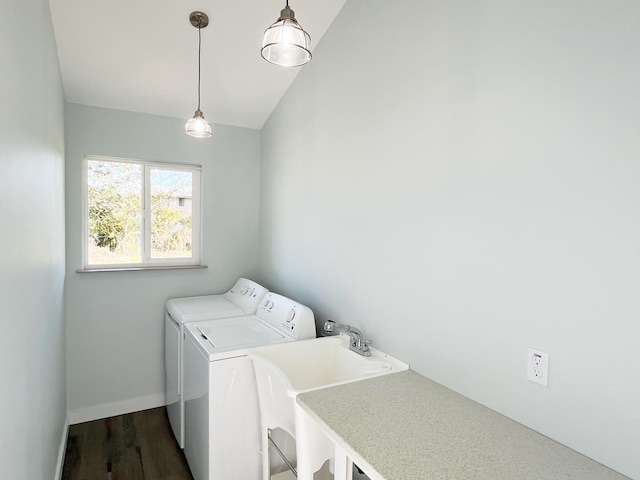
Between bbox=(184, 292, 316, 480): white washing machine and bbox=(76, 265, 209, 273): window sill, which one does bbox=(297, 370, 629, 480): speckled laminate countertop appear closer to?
bbox=(184, 292, 316, 480): white washing machine

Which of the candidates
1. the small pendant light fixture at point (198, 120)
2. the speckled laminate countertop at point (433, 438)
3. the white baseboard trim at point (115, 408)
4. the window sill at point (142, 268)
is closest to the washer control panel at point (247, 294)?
the window sill at point (142, 268)

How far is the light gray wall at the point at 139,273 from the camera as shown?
2893 millimetres

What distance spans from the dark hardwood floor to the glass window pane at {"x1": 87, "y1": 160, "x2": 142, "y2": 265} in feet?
4.12

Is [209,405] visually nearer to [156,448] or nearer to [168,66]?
[156,448]

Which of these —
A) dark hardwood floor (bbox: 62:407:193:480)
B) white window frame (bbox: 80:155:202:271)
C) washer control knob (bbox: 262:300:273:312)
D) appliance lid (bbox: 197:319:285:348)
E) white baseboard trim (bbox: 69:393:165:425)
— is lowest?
dark hardwood floor (bbox: 62:407:193:480)

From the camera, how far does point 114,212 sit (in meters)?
3.04

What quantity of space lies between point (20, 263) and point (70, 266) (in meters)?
1.90

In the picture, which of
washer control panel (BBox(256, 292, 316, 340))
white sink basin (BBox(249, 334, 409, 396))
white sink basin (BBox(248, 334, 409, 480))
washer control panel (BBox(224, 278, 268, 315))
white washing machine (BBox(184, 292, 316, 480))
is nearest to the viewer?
white sink basin (BBox(248, 334, 409, 480))

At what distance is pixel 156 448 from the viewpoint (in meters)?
2.68

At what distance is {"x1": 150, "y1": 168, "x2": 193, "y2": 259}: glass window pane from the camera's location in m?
3.19

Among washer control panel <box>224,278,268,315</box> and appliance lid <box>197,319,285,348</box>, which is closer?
appliance lid <box>197,319,285,348</box>

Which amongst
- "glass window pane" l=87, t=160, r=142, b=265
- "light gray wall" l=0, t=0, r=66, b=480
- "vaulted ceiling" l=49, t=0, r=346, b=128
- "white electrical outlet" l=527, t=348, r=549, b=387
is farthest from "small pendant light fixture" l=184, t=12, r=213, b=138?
"white electrical outlet" l=527, t=348, r=549, b=387

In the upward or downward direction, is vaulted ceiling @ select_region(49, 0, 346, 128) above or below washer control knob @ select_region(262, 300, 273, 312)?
above

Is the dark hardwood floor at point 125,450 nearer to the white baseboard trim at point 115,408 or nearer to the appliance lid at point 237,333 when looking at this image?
the white baseboard trim at point 115,408
